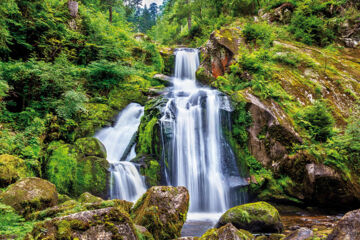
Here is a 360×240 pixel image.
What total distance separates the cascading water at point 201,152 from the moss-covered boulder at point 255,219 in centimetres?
236

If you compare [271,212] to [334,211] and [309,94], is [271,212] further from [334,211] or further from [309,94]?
[309,94]

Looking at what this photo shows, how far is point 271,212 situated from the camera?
541cm

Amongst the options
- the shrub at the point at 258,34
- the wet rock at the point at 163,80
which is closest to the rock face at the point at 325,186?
the shrub at the point at 258,34

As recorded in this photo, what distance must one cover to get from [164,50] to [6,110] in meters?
13.9

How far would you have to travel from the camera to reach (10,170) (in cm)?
488

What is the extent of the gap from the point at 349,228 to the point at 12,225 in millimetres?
4737

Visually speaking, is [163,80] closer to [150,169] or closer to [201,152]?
[201,152]

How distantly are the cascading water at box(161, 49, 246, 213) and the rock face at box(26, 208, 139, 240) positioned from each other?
548 cm

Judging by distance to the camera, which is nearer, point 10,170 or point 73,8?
point 10,170

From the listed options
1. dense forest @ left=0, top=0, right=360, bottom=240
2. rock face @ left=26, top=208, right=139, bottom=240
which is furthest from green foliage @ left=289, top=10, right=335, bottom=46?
rock face @ left=26, top=208, right=139, bottom=240

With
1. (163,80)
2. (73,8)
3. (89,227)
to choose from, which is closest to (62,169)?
(89,227)

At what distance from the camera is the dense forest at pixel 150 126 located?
3873 mm

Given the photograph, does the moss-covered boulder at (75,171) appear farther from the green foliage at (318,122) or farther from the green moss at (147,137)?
the green foliage at (318,122)

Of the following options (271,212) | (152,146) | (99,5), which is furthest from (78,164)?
(99,5)
